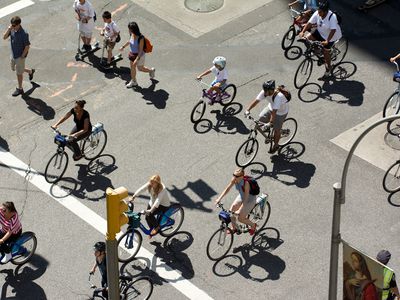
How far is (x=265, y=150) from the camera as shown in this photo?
19.4 metres

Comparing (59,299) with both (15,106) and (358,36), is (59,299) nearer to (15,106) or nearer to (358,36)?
(15,106)

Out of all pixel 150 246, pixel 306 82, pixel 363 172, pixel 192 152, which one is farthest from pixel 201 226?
pixel 306 82

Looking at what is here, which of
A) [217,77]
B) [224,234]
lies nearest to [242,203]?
[224,234]

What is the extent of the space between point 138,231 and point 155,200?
74 centimetres

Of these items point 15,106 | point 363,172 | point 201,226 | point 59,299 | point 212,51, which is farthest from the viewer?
point 212,51

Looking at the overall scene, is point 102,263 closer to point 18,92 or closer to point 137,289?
point 137,289

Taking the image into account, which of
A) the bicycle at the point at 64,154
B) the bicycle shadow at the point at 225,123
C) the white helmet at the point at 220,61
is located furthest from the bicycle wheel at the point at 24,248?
the white helmet at the point at 220,61

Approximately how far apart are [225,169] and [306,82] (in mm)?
3733

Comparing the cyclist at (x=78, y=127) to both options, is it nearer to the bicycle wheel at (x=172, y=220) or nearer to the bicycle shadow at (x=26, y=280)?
the bicycle shadow at (x=26, y=280)

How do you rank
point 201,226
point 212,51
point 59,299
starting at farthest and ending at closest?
point 212,51
point 201,226
point 59,299

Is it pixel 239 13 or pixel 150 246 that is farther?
pixel 239 13

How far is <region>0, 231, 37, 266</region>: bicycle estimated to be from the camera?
16281 millimetres

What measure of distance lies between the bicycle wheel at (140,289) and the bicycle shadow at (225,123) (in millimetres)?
5159

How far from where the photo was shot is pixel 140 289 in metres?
15.8
